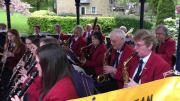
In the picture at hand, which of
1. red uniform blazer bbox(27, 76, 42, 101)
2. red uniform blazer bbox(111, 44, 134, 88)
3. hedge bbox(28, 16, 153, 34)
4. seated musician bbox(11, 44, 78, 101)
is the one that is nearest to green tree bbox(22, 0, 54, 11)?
hedge bbox(28, 16, 153, 34)

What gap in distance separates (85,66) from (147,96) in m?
5.18

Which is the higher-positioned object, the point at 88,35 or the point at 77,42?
the point at 88,35

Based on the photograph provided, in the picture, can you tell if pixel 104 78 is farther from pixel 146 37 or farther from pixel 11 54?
pixel 146 37

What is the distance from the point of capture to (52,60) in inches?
132

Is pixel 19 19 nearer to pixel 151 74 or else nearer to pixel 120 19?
pixel 120 19

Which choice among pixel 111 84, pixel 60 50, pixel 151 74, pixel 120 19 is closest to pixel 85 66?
pixel 111 84

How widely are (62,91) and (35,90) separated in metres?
0.79

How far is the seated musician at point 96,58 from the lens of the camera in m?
8.12

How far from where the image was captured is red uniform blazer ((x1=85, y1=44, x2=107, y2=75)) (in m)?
8.11

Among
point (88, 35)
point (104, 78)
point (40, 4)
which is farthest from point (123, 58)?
point (40, 4)

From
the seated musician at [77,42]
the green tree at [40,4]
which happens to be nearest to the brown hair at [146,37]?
the seated musician at [77,42]

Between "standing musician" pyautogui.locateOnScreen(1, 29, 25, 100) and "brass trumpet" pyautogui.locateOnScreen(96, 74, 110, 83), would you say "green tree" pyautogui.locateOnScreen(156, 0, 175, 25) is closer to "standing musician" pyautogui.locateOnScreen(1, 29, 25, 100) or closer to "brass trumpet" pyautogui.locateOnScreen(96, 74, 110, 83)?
"standing musician" pyautogui.locateOnScreen(1, 29, 25, 100)

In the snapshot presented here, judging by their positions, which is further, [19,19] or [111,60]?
[19,19]

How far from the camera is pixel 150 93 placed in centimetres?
320
